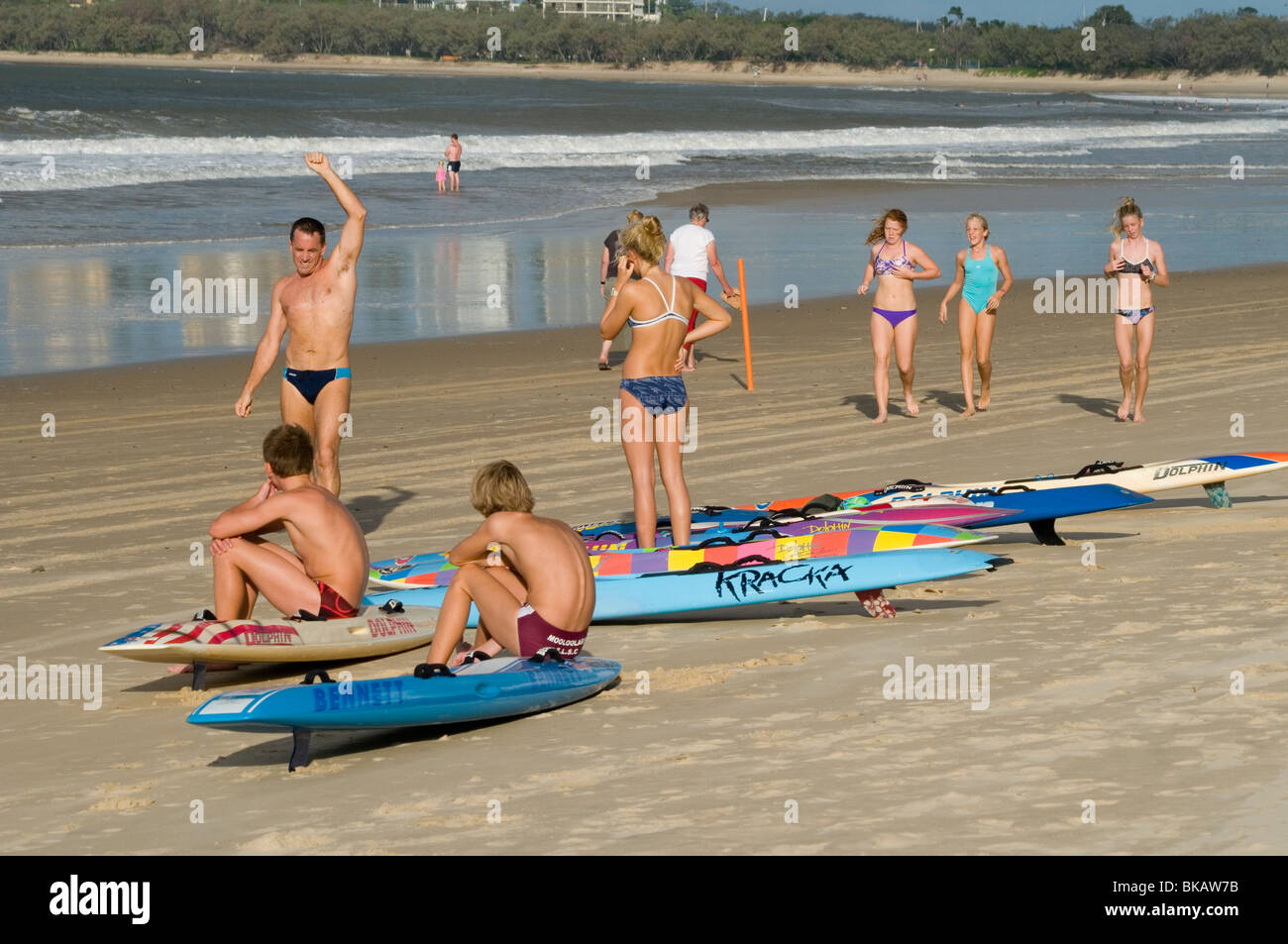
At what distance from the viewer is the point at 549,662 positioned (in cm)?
628

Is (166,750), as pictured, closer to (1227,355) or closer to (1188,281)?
(1227,355)

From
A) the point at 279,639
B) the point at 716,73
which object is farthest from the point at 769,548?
the point at 716,73

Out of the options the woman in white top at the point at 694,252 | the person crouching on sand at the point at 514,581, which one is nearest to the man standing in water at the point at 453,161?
the woman in white top at the point at 694,252

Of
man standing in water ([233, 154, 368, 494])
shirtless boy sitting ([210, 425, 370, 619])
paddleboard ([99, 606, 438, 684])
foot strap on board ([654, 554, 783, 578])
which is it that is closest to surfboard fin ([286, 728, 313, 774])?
paddleboard ([99, 606, 438, 684])

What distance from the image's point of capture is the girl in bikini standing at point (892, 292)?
1237cm

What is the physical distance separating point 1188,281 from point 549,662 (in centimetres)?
1739

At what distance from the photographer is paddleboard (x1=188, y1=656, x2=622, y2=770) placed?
5496 millimetres

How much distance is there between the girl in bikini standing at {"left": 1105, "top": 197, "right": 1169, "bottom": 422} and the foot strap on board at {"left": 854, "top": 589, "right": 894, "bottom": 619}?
5.44 metres

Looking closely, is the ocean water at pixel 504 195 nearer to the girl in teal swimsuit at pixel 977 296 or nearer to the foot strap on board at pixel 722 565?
the girl in teal swimsuit at pixel 977 296

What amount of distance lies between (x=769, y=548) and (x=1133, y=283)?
18.3 feet

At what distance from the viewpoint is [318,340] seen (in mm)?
8742
